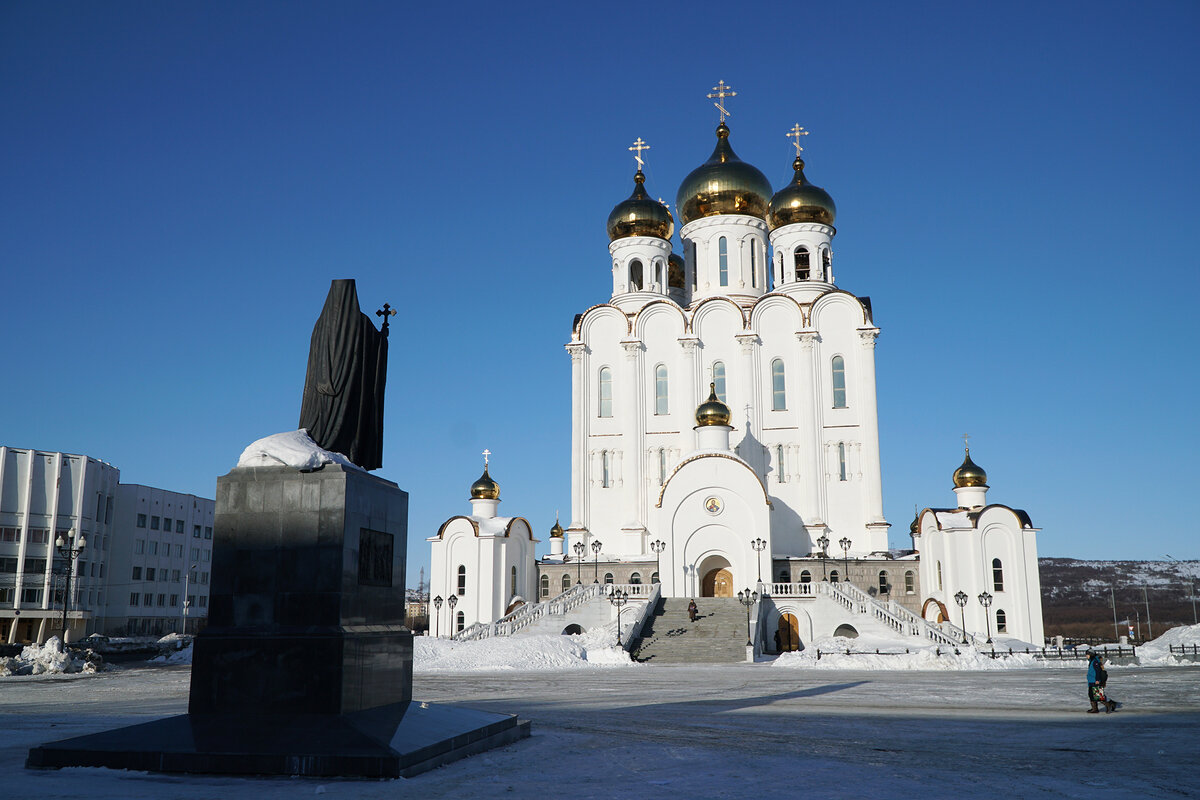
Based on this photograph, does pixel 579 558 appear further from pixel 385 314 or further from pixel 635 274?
pixel 385 314

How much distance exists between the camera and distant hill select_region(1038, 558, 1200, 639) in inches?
3231

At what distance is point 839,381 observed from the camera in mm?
41844

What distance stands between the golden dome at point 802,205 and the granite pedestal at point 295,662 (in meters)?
39.0

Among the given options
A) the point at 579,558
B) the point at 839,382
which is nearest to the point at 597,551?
the point at 579,558

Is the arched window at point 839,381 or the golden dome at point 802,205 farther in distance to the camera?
the golden dome at point 802,205

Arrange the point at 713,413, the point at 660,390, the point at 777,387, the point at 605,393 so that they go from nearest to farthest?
1. the point at 713,413
2. the point at 777,387
3. the point at 660,390
4. the point at 605,393

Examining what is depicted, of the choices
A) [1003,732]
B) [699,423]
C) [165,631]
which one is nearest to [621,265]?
[699,423]

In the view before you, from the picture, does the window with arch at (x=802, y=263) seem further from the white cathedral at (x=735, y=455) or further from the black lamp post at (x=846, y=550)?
the black lamp post at (x=846, y=550)

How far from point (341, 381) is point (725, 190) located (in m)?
38.8

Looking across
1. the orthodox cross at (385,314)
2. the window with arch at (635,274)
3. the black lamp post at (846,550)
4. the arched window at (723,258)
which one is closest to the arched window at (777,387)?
the arched window at (723,258)

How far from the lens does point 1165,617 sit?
8956 cm

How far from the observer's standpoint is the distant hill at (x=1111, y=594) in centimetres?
8206

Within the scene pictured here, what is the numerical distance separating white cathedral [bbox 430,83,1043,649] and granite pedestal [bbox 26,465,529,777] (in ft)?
87.2

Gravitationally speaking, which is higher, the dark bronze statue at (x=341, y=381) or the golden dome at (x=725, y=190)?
the golden dome at (x=725, y=190)
